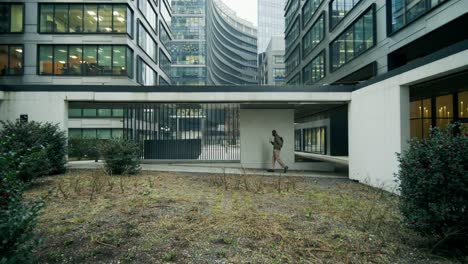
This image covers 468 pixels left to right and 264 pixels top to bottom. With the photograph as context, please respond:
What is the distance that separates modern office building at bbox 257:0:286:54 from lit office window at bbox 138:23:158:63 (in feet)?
355

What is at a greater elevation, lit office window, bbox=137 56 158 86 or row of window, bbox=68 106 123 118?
lit office window, bbox=137 56 158 86

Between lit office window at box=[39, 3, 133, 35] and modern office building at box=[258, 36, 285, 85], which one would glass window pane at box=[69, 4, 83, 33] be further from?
modern office building at box=[258, 36, 285, 85]

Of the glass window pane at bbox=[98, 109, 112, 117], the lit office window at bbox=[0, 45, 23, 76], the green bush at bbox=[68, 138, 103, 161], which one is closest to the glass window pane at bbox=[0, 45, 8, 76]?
the lit office window at bbox=[0, 45, 23, 76]

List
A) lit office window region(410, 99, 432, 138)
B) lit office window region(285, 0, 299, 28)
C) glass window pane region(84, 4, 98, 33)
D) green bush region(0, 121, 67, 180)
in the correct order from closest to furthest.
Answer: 1. green bush region(0, 121, 67, 180)
2. lit office window region(410, 99, 432, 138)
3. glass window pane region(84, 4, 98, 33)
4. lit office window region(285, 0, 299, 28)

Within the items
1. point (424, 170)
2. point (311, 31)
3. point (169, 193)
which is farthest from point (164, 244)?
point (311, 31)

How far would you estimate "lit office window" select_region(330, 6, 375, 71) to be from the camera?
1988 centimetres

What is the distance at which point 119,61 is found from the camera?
2583 cm

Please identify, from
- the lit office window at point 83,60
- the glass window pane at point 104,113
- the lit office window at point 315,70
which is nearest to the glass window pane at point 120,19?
the lit office window at point 83,60

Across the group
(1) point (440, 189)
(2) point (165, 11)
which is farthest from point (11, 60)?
Answer: (1) point (440, 189)

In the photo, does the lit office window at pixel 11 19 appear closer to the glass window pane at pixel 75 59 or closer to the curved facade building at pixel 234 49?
→ the glass window pane at pixel 75 59

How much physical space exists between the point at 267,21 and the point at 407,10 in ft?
447

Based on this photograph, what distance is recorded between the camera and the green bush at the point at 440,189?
12.7 ft

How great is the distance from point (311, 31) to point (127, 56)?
69.4ft

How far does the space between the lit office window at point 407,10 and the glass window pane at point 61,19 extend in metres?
27.3
